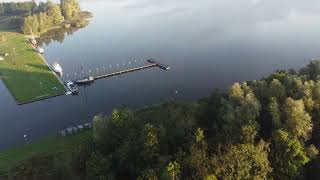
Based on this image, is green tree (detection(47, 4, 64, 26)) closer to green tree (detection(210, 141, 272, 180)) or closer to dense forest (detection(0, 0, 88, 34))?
dense forest (detection(0, 0, 88, 34))

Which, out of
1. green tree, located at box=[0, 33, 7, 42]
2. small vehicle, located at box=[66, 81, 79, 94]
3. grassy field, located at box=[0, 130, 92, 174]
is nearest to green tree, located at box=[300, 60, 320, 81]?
grassy field, located at box=[0, 130, 92, 174]

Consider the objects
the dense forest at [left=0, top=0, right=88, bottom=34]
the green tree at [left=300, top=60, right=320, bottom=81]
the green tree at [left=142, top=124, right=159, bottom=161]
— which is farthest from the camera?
the dense forest at [left=0, top=0, right=88, bottom=34]

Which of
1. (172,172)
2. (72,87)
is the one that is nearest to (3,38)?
(72,87)

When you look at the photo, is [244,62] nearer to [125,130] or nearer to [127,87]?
[127,87]

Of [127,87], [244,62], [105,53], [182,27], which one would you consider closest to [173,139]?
[127,87]

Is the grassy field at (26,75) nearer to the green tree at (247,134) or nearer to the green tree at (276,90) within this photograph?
the green tree at (276,90)
